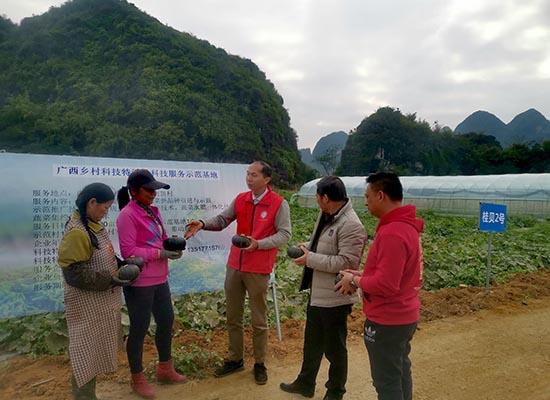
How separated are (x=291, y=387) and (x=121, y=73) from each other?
120 ft

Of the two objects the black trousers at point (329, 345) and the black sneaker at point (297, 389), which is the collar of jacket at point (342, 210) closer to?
the black trousers at point (329, 345)

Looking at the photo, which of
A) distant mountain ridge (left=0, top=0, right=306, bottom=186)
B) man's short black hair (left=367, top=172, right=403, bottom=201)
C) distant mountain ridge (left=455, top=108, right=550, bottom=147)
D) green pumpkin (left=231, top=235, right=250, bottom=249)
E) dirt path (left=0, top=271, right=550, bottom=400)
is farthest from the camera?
distant mountain ridge (left=455, top=108, right=550, bottom=147)

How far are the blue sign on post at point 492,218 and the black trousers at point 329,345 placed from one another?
3.93 metres

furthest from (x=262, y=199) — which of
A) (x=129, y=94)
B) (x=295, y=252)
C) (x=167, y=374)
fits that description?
(x=129, y=94)

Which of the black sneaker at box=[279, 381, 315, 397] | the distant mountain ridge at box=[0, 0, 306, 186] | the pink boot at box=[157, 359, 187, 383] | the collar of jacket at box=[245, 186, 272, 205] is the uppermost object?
the distant mountain ridge at box=[0, 0, 306, 186]

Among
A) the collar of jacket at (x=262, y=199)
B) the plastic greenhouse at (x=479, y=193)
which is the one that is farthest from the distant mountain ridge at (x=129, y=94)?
the collar of jacket at (x=262, y=199)

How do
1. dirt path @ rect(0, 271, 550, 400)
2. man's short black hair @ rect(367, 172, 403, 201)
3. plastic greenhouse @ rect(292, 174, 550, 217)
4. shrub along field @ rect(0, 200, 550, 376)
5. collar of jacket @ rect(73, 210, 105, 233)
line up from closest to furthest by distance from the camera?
man's short black hair @ rect(367, 172, 403, 201), collar of jacket @ rect(73, 210, 105, 233), dirt path @ rect(0, 271, 550, 400), shrub along field @ rect(0, 200, 550, 376), plastic greenhouse @ rect(292, 174, 550, 217)

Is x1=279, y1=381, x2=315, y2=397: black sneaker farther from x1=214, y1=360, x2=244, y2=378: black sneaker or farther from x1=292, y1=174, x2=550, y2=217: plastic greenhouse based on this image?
x1=292, y1=174, x2=550, y2=217: plastic greenhouse

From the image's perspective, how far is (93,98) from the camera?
32.7 metres

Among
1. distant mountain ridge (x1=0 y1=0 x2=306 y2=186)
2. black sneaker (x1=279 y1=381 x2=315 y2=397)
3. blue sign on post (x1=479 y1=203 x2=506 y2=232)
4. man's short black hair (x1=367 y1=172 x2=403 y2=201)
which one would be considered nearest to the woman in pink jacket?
black sneaker (x1=279 y1=381 x2=315 y2=397)

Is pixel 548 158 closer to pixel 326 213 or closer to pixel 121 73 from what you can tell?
pixel 121 73

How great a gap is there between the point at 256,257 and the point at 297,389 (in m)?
1.03

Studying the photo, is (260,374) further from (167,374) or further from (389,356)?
(389,356)

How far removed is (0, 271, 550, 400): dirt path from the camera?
10.6 ft
